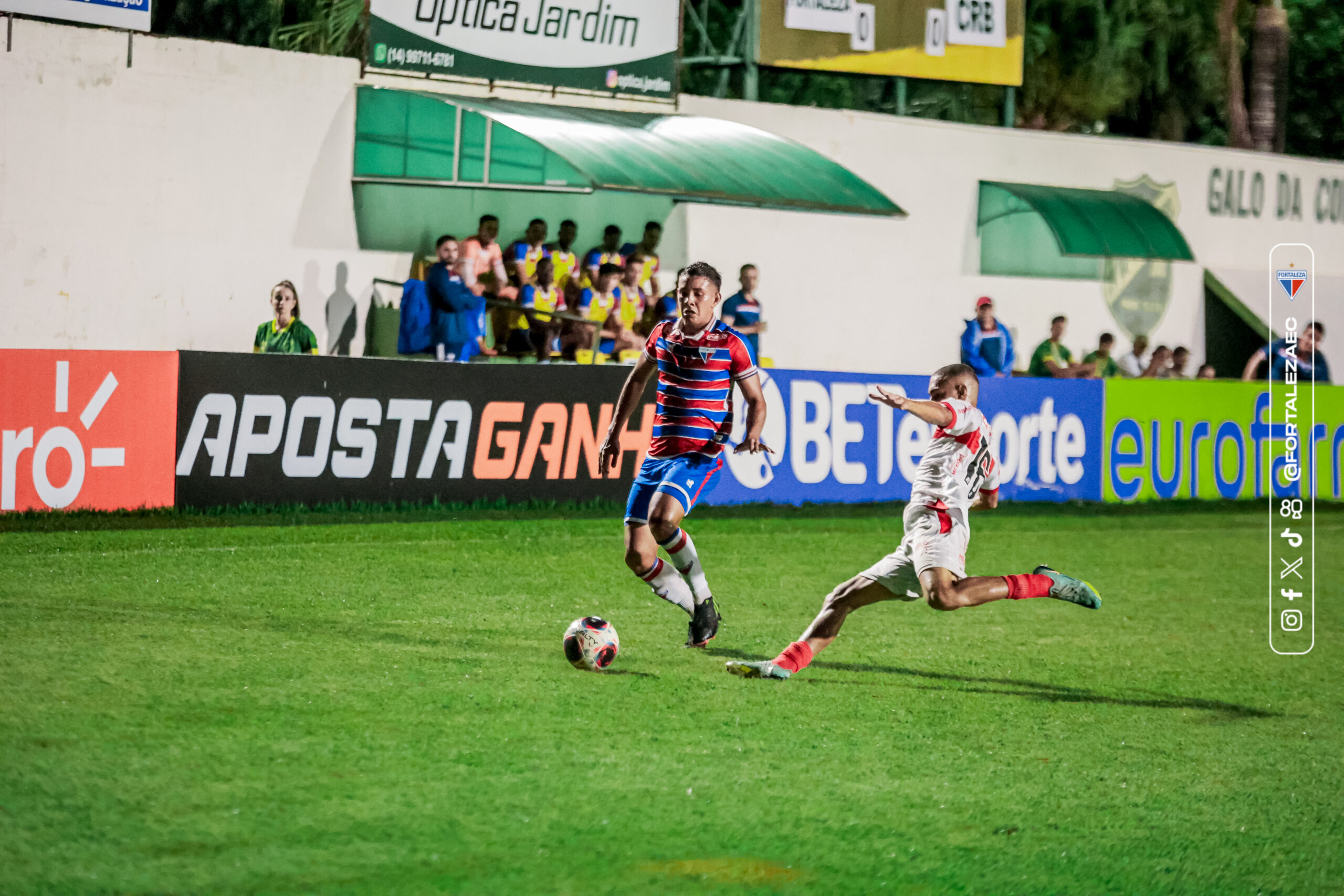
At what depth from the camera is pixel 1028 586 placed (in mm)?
8016

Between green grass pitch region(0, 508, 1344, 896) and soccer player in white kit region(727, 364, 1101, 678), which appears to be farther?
soccer player in white kit region(727, 364, 1101, 678)

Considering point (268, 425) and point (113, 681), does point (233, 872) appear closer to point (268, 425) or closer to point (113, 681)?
point (113, 681)

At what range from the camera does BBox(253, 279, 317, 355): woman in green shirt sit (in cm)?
1541

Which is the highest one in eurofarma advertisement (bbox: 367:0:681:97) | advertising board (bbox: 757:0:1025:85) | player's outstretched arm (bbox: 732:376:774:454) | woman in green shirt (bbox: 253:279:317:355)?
advertising board (bbox: 757:0:1025:85)

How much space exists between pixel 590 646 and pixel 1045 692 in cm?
219

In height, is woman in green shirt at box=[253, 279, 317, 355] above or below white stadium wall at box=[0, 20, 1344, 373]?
below

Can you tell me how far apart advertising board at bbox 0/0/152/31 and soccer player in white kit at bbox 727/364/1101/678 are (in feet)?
40.1

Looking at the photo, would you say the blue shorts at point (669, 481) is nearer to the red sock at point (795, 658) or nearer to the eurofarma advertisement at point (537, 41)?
the red sock at point (795, 658)

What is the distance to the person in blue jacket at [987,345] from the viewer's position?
19.0 metres

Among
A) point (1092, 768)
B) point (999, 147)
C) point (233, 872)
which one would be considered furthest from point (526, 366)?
point (999, 147)

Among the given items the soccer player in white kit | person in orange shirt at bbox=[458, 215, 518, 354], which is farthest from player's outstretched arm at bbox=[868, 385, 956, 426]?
person in orange shirt at bbox=[458, 215, 518, 354]

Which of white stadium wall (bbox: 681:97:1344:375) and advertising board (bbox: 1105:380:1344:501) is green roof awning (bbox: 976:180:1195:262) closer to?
white stadium wall (bbox: 681:97:1344:375)

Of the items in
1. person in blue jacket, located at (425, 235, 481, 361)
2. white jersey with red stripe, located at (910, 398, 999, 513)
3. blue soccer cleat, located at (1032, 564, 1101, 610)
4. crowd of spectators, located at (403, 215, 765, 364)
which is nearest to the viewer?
white jersey with red stripe, located at (910, 398, 999, 513)

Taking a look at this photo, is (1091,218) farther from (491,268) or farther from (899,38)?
(491,268)
